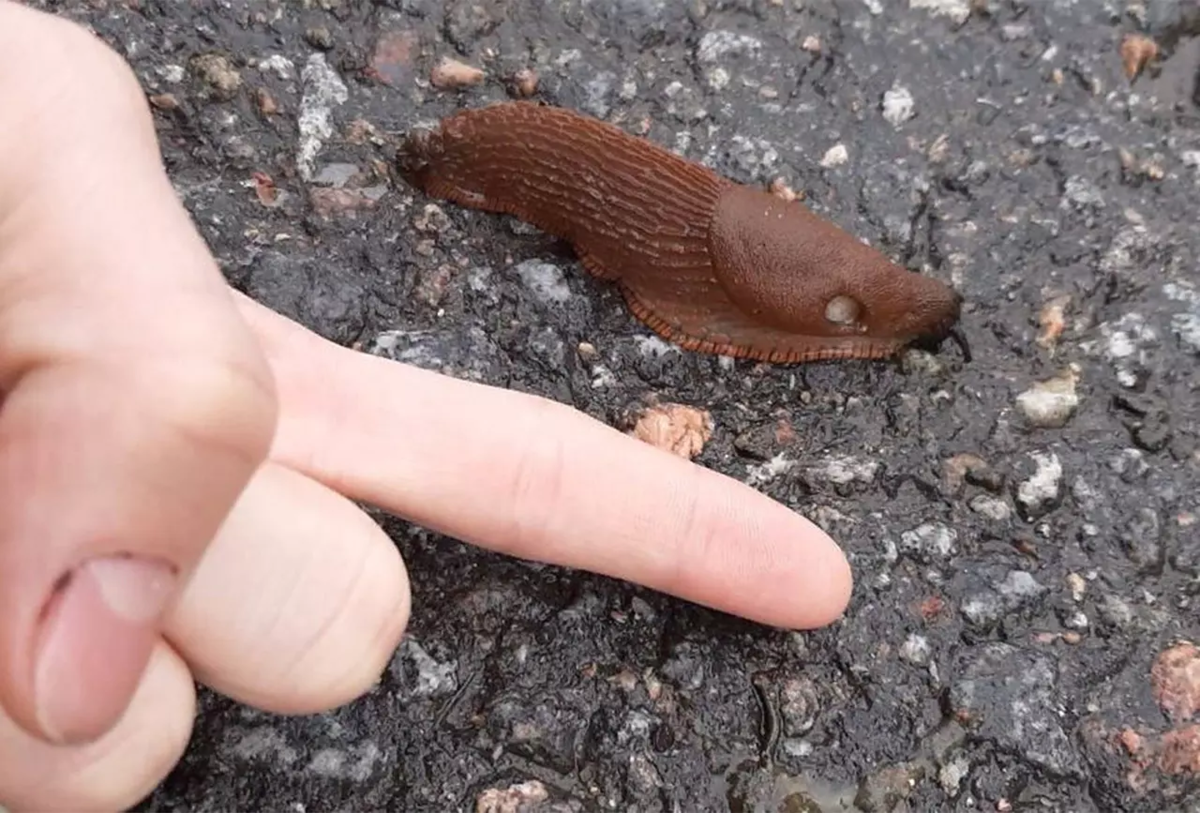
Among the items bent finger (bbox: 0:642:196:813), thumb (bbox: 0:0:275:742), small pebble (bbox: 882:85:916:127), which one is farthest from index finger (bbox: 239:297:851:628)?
small pebble (bbox: 882:85:916:127)

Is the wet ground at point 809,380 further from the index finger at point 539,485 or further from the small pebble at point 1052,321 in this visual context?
the index finger at point 539,485

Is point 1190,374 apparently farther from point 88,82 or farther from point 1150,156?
point 88,82

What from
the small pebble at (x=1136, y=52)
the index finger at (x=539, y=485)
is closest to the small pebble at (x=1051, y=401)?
the index finger at (x=539, y=485)

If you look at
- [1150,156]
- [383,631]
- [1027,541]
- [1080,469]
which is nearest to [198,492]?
[383,631]

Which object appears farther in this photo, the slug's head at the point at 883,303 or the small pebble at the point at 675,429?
the slug's head at the point at 883,303

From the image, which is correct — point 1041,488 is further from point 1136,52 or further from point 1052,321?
point 1136,52

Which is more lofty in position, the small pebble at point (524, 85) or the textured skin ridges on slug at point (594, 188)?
the small pebble at point (524, 85)

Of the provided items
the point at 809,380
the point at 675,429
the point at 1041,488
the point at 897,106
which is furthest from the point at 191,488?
the point at 897,106
